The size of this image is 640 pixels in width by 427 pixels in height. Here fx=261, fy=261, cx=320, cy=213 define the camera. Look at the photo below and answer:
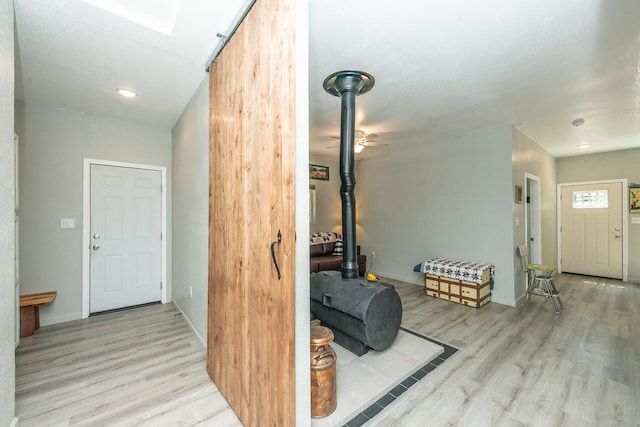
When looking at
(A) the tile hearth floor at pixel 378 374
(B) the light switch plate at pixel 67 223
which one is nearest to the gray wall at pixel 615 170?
(A) the tile hearth floor at pixel 378 374

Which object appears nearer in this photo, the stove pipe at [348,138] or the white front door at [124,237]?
the stove pipe at [348,138]

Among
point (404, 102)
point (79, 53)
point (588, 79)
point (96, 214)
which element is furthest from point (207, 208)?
point (588, 79)

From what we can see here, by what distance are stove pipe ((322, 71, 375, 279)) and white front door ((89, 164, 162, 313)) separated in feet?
9.07

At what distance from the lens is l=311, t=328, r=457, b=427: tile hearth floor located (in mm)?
1707

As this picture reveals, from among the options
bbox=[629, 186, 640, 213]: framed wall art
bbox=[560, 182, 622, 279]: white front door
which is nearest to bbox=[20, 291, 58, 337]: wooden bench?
bbox=[560, 182, 622, 279]: white front door

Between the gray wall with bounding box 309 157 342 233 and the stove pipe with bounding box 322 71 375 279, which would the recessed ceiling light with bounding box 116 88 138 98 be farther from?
the gray wall with bounding box 309 157 342 233

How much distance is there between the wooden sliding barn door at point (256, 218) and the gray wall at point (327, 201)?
12.1 ft

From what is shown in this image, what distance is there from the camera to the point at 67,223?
313cm

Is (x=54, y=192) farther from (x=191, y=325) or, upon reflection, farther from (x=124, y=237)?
(x=191, y=325)

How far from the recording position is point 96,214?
3.33 meters

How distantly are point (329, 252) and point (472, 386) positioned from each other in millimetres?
3359

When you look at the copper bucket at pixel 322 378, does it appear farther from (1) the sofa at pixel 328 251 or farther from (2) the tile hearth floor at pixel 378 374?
(1) the sofa at pixel 328 251

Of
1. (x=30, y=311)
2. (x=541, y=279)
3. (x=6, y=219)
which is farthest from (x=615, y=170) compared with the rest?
(x=30, y=311)

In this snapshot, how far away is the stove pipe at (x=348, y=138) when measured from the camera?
2.42 metres
